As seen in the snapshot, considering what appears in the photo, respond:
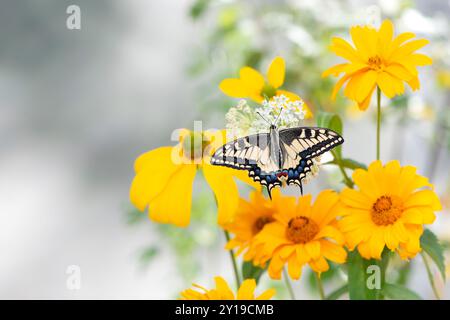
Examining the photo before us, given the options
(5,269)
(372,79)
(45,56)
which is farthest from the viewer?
(45,56)

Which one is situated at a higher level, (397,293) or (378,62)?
(378,62)

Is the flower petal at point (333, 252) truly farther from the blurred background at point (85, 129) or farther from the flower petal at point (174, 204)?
the blurred background at point (85, 129)

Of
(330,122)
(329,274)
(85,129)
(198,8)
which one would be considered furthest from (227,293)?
(85,129)

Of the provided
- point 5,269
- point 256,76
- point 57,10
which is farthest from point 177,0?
point 256,76

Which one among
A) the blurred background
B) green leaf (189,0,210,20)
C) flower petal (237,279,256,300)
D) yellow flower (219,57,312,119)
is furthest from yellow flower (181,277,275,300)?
the blurred background

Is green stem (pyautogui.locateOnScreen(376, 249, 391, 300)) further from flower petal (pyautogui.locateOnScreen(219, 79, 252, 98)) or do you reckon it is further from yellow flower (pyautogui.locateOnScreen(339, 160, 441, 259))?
flower petal (pyautogui.locateOnScreen(219, 79, 252, 98))

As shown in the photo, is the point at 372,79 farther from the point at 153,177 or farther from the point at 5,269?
the point at 5,269

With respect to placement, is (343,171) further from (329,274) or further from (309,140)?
(329,274)
